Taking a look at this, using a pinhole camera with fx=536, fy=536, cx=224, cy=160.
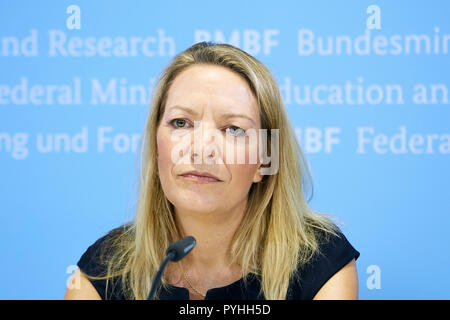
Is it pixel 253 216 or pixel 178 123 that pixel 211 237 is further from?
pixel 178 123

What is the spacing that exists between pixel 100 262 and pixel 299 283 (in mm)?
502

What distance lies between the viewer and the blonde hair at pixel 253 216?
1.28 metres

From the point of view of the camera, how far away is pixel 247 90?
127 centimetres

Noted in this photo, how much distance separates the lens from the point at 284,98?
1.61m

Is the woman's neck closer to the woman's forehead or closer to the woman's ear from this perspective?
the woman's ear

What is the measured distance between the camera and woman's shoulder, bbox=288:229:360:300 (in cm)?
123

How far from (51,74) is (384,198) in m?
1.09

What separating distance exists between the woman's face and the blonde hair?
46 millimetres

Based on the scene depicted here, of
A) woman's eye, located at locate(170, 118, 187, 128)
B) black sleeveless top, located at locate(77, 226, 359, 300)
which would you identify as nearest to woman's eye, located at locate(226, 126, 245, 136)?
woman's eye, located at locate(170, 118, 187, 128)

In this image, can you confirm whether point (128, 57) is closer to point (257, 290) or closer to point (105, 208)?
point (105, 208)

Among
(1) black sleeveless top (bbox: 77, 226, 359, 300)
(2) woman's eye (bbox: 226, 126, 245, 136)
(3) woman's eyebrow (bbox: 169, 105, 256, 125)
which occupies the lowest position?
(1) black sleeveless top (bbox: 77, 226, 359, 300)

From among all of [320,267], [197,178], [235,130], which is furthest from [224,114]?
[320,267]

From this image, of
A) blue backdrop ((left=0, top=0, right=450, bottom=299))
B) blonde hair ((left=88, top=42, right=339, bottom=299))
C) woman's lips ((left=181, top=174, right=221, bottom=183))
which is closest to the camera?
woman's lips ((left=181, top=174, right=221, bottom=183))

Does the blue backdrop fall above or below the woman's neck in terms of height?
above
